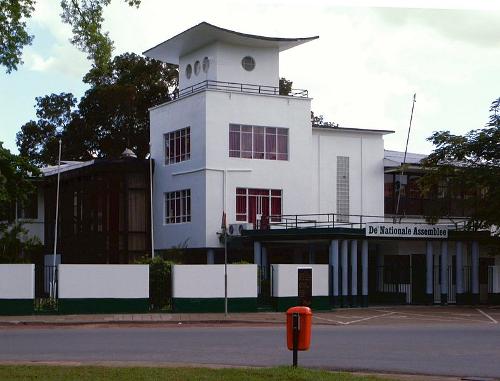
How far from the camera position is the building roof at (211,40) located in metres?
45.9

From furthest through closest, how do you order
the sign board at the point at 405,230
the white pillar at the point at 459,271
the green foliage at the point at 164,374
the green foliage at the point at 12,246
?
the green foliage at the point at 12,246, the white pillar at the point at 459,271, the sign board at the point at 405,230, the green foliage at the point at 164,374

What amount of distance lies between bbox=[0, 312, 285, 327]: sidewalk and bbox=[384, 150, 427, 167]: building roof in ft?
59.3

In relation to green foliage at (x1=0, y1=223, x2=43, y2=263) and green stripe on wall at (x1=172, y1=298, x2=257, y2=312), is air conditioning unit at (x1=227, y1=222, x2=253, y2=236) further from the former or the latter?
green foliage at (x1=0, y1=223, x2=43, y2=263)

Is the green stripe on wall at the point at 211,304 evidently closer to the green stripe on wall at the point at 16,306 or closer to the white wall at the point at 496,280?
the green stripe on wall at the point at 16,306

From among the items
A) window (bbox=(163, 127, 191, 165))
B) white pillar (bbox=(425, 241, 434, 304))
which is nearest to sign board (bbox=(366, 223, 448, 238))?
white pillar (bbox=(425, 241, 434, 304))

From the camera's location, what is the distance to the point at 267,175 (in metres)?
45.6

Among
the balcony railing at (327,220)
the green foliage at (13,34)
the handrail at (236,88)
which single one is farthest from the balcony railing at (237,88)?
the green foliage at (13,34)

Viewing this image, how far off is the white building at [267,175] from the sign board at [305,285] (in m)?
4.94

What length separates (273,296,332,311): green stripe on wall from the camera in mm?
35125

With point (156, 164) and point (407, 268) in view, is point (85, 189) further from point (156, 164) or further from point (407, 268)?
point (407, 268)

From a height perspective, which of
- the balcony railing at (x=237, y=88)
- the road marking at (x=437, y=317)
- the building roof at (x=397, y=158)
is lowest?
the road marking at (x=437, y=317)

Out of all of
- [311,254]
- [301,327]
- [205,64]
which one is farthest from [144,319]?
[205,64]

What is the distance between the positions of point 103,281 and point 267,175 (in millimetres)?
14552

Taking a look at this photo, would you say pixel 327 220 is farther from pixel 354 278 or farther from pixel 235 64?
pixel 235 64
